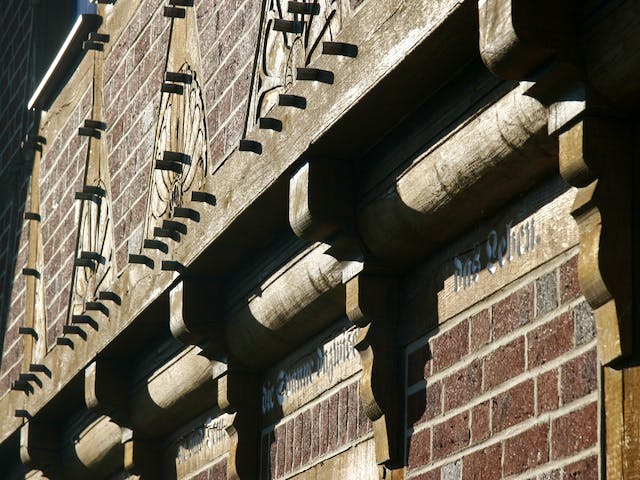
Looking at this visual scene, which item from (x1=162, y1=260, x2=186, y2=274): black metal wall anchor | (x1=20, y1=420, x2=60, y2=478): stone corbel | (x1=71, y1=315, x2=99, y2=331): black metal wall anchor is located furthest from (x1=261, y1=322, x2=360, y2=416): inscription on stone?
(x1=20, y1=420, x2=60, y2=478): stone corbel

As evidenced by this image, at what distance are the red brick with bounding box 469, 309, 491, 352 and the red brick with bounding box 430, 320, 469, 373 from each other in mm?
34

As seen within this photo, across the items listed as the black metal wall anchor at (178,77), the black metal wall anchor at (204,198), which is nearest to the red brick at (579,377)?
the black metal wall anchor at (204,198)

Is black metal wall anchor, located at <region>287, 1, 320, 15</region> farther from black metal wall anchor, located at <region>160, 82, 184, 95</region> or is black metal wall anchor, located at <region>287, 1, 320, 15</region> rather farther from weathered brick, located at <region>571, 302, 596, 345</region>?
weathered brick, located at <region>571, 302, 596, 345</region>

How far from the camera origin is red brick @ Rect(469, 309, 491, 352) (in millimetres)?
4258

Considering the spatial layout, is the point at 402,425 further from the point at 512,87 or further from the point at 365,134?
the point at 512,87

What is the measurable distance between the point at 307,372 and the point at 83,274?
8.34ft

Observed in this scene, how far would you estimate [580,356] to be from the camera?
3725mm

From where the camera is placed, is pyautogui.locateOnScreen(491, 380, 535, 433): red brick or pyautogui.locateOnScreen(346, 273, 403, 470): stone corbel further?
pyautogui.locateOnScreen(346, 273, 403, 470): stone corbel

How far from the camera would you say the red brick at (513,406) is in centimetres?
396

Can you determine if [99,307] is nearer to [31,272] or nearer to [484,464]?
[31,272]

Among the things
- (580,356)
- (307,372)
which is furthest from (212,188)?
(580,356)

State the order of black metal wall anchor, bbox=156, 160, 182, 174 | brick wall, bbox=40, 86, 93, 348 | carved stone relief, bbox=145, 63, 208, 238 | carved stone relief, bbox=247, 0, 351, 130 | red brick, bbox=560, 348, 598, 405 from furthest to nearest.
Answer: brick wall, bbox=40, 86, 93, 348
black metal wall anchor, bbox=156, 160, 182, 174
carved stone relief, bbox=145, 63, 208, 238
carved stone relief, bbox=247, 0, 351, 130
red brick, bbox=560, 348, 598, 405

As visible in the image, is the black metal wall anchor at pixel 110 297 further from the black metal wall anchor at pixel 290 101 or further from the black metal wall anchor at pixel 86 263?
the black metal wall anchor at pixel 290 101

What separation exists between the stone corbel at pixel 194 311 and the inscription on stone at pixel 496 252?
68.8 inches
